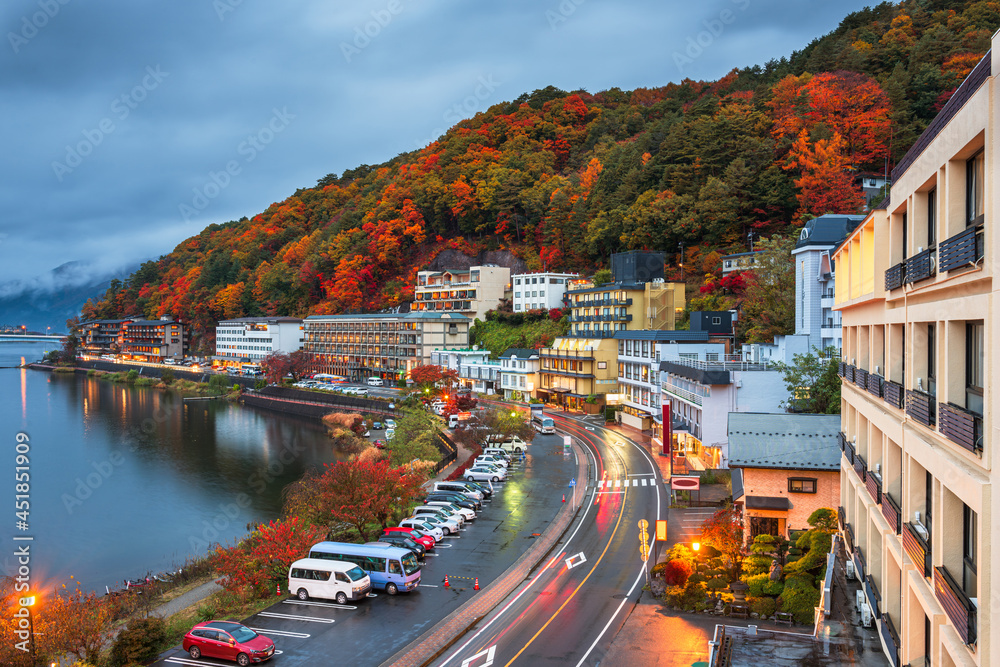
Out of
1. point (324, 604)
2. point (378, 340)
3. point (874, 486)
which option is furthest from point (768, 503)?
point (378, 340)

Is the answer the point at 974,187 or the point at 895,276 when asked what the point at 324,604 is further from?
the point at 974,187

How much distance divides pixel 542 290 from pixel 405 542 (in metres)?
58.0

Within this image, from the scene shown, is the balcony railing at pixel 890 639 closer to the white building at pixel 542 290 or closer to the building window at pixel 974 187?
the building window at pixel 974 187

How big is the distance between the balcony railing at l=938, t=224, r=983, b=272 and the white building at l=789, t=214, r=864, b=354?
35387 mm

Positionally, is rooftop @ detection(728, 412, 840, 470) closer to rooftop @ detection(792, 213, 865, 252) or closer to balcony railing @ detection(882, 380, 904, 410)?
balcony railing @ detection(882, 380, 904, 410)

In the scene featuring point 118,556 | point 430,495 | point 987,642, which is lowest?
point 118,556

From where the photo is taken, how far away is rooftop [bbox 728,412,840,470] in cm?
2530

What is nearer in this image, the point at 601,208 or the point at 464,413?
the point at 464,413

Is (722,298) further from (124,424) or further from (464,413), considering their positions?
(124,424)

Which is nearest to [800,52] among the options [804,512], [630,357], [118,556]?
[630,357]

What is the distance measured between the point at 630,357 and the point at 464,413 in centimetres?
1543

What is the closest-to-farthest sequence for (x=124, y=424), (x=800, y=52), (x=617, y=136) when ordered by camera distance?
(x=124, y=424) < (x=800, y=52) < (x=617, y=136)

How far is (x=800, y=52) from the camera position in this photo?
298ft

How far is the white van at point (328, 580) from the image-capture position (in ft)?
74.2
